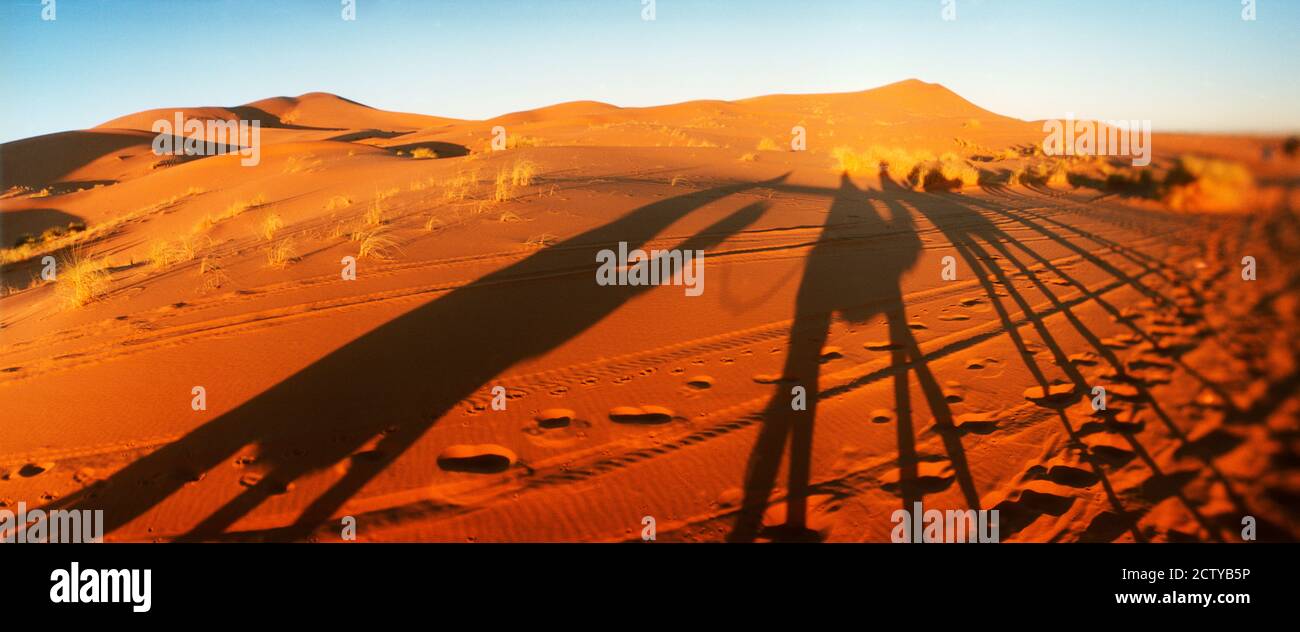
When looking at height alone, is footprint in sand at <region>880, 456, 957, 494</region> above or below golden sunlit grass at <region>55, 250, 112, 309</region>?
below

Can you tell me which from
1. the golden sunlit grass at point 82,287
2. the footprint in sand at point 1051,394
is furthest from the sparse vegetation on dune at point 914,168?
the golden sunlit grass at point 82,287

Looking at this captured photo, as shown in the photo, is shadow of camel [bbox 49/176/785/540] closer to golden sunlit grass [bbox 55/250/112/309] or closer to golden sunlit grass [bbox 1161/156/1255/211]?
golden sunlit grass [bbox 1161/156/1255/211]

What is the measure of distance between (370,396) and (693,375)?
106 inches

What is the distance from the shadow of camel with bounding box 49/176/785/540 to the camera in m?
3.62

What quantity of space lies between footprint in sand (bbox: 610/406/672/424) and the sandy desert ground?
6cm

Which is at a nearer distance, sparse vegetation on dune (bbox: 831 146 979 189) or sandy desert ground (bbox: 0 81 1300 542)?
sandy desert ground (bbox: 0 81 1300 542)

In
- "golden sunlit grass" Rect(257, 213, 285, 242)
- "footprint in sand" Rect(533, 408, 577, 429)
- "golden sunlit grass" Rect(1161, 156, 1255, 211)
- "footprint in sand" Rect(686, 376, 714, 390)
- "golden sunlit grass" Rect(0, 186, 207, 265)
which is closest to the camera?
"golden sunlit grass" Rect(1161, 156, 1255, 211)

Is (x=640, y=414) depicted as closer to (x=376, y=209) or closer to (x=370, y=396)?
(x=370, y=396)

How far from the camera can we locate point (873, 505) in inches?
130

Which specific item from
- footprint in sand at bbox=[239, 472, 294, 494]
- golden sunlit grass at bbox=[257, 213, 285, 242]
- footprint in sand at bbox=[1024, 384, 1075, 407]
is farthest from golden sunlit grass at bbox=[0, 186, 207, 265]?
footprint in sand at bbox=[1024, 384, 1075, 407]

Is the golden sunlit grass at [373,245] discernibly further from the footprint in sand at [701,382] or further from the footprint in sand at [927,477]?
the footprint in sand at [927,477]

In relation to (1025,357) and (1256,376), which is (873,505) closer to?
(1256,376)

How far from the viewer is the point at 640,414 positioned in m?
4.32

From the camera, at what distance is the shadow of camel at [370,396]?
362cm
